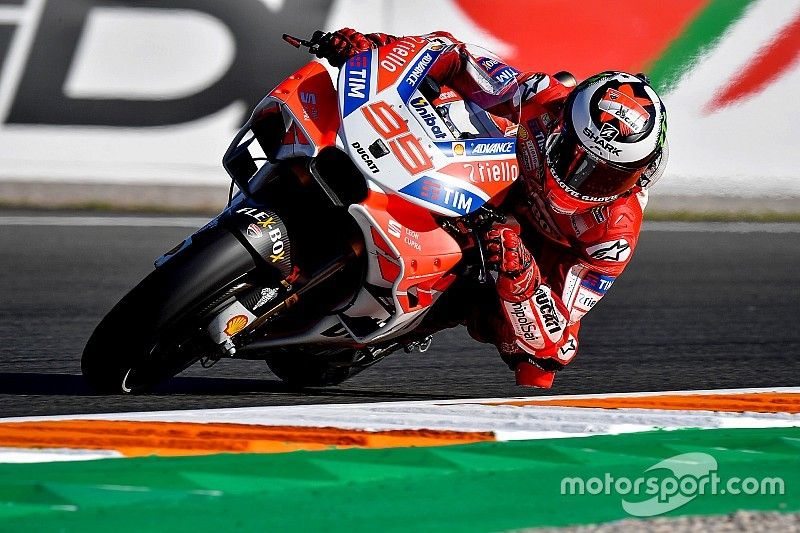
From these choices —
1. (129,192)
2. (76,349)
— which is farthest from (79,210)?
(76,349)

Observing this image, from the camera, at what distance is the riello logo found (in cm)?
960

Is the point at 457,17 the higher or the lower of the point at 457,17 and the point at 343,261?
the lower

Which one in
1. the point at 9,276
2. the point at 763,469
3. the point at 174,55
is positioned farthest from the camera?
the point at 174,55

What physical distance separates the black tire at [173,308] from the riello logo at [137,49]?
212 inches

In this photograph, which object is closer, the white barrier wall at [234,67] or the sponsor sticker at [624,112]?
the sponsor sticker at [624,112]

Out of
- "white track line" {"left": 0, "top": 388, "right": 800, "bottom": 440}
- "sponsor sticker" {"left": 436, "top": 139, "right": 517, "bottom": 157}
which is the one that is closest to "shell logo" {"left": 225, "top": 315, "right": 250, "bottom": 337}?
"white track line" {"left": 0, "top": 388, "right": 800, "bottom": 440}

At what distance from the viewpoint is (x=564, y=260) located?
5.20 m

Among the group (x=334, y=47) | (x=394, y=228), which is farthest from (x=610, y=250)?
(x=334, y=47)

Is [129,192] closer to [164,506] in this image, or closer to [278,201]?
[278,201]

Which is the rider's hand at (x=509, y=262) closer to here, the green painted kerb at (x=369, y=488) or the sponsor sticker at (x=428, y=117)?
the sponsor sticker at (x=428, y=117)

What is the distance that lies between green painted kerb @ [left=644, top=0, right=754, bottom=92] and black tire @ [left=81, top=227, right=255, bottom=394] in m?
6.34

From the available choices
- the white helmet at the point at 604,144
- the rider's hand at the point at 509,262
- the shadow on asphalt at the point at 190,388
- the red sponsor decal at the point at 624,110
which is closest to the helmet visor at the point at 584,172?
the white helmet at the point at 604,144

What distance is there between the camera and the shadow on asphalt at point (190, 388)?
5.09 metres

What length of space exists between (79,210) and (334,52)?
5.41m
